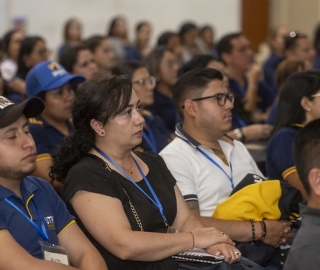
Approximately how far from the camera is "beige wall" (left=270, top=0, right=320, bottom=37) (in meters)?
11.5

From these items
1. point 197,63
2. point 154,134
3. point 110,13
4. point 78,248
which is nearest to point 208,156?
point 78,248

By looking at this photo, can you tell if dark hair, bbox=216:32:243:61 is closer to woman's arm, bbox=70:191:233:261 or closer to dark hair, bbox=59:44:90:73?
dark hair, bbox=59:44:90:73

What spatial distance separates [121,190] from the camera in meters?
2.78

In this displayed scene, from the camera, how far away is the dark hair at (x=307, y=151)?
219cm

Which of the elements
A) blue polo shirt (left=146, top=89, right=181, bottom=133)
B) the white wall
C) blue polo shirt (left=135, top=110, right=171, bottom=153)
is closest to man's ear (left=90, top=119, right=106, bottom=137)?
blue polo shirt (left=135, top=110, right=171, bottom=153)

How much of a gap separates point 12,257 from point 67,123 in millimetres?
1719

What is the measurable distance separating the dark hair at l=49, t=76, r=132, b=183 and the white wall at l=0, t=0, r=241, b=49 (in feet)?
26.4

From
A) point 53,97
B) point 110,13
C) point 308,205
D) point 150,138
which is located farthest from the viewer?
point 110,13

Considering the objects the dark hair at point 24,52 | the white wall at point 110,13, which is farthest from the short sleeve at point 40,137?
the white wall at point 110,13

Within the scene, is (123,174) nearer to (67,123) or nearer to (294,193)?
(294,193)

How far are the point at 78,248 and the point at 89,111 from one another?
577mm

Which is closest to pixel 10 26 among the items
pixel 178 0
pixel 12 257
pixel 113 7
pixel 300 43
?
pixel 113 7

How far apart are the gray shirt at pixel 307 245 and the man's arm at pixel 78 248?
80 centimetres

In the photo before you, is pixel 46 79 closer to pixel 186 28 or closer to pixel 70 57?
pixel 70 57
